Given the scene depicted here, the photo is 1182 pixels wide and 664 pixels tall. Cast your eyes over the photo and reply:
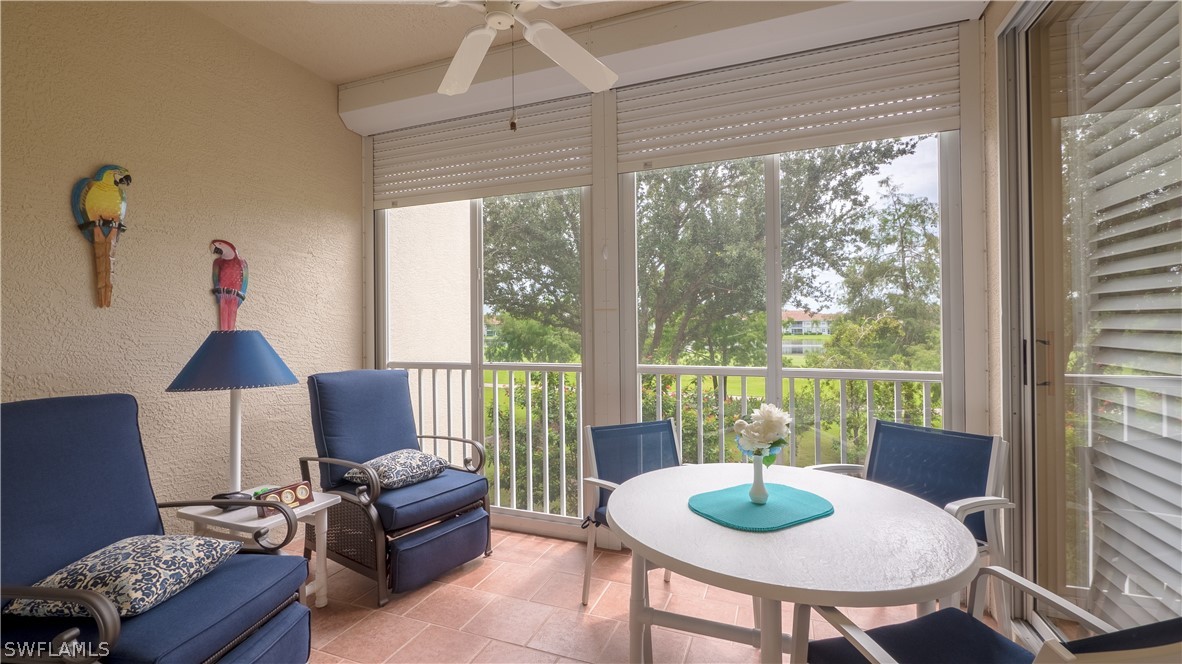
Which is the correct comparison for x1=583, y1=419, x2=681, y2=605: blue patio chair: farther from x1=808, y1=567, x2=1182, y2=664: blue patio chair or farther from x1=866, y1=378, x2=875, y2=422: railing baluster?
x1=808, y1=567, x2=1182, y2=664: blue patio chair

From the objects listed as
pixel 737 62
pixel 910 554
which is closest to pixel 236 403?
pixel 910 554

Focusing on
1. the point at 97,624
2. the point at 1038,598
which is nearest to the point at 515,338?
the point at 97,624

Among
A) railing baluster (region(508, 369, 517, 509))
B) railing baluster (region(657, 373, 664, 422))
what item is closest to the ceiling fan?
railing baluster (region(657, 373, 664, 422))

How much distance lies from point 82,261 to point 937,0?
3812mm

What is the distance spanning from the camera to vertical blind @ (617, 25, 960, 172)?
238 centimetres

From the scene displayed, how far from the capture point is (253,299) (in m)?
2.89

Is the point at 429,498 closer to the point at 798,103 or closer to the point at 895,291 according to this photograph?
the point at 895,291

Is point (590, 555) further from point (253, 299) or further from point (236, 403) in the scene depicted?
point (253, 299)

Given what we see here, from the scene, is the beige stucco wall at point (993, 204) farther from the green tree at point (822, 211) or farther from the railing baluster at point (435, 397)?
the railing baluster at point (435, 397)

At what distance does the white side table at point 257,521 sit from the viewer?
2.04 meters

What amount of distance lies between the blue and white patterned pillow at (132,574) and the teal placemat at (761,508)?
1.57 m

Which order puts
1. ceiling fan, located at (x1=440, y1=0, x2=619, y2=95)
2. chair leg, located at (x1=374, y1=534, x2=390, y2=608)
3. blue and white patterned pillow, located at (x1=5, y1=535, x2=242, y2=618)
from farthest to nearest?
chair leg, located at (x1=374, y1=534, x2=390, y2=608) < ceiling fan, located at (x1=440, y1=0, x2=619, y2=95) < blue and white patterned pillow, located at (x1=5, y1=535, x2=242, y2=618)

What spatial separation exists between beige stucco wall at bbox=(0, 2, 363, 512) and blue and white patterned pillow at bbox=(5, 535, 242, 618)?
0.96 metres

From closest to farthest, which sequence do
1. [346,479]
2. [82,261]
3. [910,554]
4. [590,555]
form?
[910,554] < [82,261] < [590,555] < [346,479]
